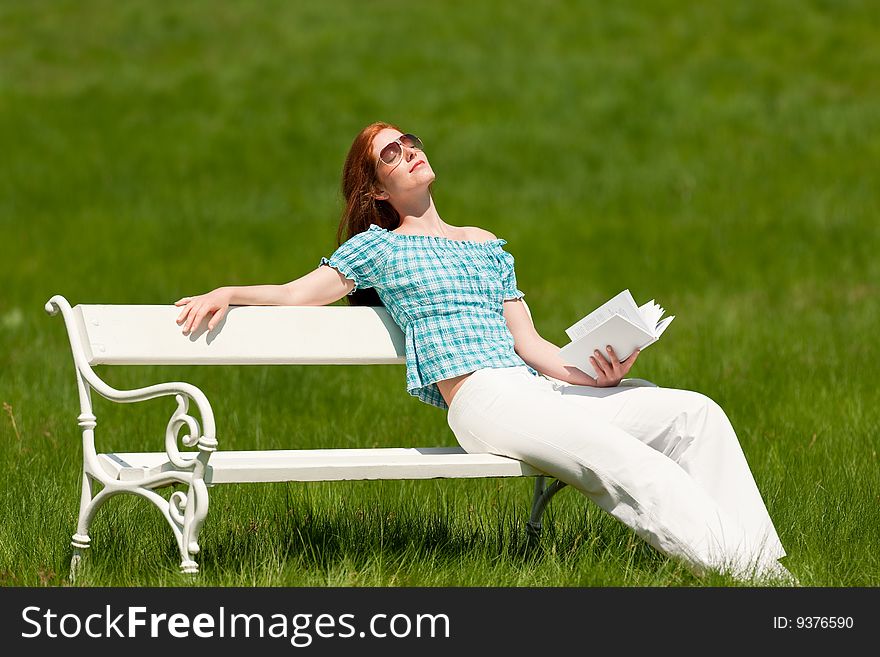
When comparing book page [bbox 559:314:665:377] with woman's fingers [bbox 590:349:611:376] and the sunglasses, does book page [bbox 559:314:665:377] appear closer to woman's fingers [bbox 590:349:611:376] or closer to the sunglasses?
woman's fingers [bbox 590:349:611:376]

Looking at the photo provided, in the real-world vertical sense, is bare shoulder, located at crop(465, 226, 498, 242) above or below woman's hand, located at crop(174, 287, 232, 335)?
above

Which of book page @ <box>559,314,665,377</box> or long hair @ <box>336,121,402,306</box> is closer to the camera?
book page @ <box>559,314,665,377</box>

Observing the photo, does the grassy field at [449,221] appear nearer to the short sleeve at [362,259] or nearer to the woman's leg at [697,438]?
the woman's leg at [697,438]

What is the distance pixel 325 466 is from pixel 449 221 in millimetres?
8761

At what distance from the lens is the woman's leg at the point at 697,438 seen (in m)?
3.95

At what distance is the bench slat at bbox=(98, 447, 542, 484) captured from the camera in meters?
3.73

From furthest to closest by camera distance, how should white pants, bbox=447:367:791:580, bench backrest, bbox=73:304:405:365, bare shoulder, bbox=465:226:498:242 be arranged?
bare shoulder, bbox=465:226:498:242
bench backrest, bbox=73:304:405:365
white pants, bbox=447:367:791:580

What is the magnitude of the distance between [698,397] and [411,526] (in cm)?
121

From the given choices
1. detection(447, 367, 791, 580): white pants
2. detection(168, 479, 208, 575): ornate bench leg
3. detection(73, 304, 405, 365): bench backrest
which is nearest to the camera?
detection(168, 479, 208, 575): ornate bench leg

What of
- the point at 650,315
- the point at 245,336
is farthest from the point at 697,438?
the point at 245,336

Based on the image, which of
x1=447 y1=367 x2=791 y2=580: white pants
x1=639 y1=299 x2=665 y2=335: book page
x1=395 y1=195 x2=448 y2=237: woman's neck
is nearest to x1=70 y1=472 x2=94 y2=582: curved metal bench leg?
x1=447 y1=367 x2=791 y2=580: white pants

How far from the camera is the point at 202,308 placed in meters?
4.17

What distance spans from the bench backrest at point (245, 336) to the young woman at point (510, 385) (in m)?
0.07
